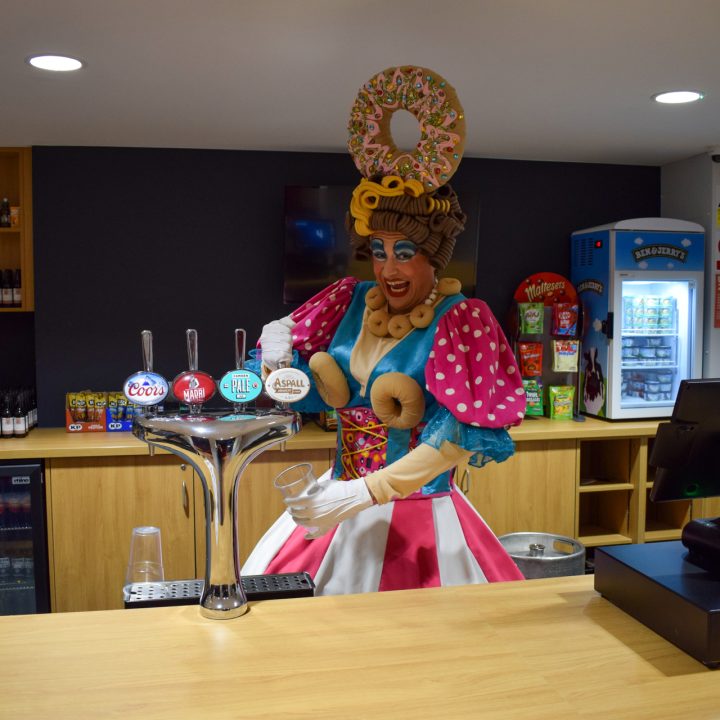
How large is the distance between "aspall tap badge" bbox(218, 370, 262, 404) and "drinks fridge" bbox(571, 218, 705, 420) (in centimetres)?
308

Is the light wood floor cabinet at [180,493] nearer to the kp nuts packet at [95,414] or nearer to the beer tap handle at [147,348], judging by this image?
the kp nuts packet at [95,414]

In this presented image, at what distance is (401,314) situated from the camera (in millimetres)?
1981

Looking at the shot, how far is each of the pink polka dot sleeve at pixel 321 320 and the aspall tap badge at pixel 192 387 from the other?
696 mm

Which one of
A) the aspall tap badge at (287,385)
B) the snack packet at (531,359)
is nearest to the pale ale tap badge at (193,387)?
the aspall tap badge at (287,385)

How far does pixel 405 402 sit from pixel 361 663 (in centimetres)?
78

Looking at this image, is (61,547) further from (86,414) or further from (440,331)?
(440,331)

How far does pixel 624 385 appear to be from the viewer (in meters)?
4.34

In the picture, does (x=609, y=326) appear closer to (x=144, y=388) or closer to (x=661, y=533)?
(x=661, y=533)

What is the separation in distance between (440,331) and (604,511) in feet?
9.41

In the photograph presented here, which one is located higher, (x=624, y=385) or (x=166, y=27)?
(x=166, y=27)

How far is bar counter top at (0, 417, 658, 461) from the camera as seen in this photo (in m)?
3.40

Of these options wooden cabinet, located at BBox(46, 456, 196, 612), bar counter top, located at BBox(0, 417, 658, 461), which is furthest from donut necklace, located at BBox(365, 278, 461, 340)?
wooden cabinet, located at BBox(46, 456, 196, 612)

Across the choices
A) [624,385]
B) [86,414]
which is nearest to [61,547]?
[86,414]

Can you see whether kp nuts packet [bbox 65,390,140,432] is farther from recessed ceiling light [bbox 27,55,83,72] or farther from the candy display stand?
the candy display stand
